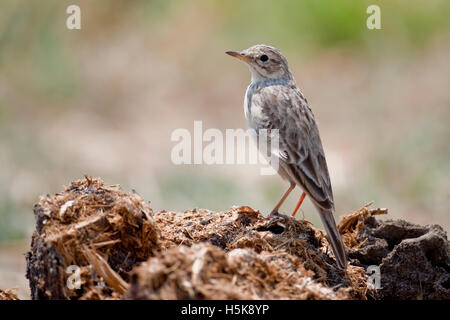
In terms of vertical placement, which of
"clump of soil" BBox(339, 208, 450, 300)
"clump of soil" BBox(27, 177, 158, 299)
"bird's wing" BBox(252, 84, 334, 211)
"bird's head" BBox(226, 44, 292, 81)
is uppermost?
"bird's head" BBox(226, 44, 292, 81)

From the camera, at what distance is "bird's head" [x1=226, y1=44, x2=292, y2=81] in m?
7.88

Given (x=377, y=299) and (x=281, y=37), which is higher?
(x=281, y=37)

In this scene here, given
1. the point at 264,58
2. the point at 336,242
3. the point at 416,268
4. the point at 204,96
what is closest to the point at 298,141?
Answer: the point at 336,242

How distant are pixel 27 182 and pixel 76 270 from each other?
312 inches

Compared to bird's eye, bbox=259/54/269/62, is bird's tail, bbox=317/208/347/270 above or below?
below

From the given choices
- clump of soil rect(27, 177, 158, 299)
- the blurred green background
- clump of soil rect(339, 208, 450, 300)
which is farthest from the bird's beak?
the blurred green background

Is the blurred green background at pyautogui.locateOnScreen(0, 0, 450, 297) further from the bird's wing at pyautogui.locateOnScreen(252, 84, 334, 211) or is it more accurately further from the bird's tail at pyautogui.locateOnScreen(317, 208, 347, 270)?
the bird's tail at pyautogui.locateOnScreen(317, 208, 347, 270)

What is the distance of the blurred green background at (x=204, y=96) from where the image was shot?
1226 centimetres

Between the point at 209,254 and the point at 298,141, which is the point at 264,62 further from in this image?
the point at 209,254

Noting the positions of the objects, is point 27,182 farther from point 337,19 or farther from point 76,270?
point 337,19

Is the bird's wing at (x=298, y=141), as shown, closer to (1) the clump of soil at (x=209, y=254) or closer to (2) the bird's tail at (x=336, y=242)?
(2) the bird's tail at (x=336, y=242)

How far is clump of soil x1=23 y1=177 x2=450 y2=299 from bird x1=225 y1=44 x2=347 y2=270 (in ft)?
0.87

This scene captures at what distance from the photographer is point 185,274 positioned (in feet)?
13.6

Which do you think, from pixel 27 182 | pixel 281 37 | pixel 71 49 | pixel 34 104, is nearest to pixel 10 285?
pixel 27 182
